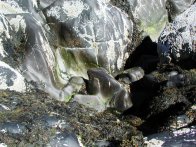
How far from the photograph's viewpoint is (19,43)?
9.08m

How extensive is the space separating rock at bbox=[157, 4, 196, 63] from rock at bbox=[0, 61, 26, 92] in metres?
3.02

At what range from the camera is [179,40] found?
9648 mm

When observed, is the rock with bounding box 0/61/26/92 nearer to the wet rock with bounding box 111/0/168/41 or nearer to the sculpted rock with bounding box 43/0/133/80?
the sculpted rock with bounding box 43/0/133/80

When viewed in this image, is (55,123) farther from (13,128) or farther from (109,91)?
(109,91)

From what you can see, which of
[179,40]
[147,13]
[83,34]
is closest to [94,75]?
[83,34]

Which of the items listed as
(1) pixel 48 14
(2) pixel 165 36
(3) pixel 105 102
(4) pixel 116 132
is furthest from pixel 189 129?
(1) pixel 48 14

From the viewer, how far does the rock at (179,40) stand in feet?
31.2

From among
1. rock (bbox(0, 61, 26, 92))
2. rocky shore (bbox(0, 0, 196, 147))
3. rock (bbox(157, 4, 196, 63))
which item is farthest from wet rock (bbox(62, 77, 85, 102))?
rock (bbox(157, 4, 196, 63))

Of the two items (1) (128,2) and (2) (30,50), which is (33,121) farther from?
(1) (128,2)

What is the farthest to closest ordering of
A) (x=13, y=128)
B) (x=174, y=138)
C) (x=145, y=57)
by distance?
1. (x=145, y=57)
2. (x=174, y=138)
3. (x=13, y=128)

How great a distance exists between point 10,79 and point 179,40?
11.2ft

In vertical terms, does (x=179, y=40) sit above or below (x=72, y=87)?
above

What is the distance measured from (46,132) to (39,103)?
3.11 feet

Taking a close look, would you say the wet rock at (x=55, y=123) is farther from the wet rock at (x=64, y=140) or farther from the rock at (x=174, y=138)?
the rock at (x=174, y=138)
